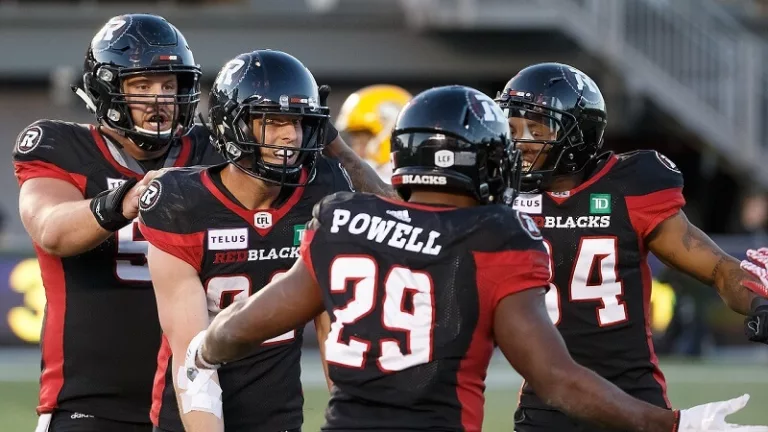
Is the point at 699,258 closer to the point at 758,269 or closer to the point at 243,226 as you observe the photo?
the point at 758,269

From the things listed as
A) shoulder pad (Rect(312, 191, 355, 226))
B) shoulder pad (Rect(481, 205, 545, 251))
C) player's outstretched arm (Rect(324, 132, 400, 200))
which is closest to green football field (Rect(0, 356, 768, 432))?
player's outstretched arm (Rect(324, 132, 400, 200))

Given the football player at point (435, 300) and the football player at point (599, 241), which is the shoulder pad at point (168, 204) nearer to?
the football player at point (435, 300)

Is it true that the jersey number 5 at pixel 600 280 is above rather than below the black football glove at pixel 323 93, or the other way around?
below

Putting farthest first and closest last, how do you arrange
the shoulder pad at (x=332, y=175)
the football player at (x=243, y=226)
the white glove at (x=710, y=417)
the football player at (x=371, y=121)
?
the football player at (x=371, y=121) → the shoulder pad at (x=332, y=175) → the football player at (x=243, y=226) → the white glove at (x=710, y=417)

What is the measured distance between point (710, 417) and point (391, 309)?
834mm

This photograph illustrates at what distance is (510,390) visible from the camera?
9906mm

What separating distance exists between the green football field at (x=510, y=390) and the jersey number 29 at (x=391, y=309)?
464 cm

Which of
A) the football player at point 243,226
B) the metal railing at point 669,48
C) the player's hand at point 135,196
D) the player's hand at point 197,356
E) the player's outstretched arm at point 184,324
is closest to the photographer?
the player's hand at point 197,356

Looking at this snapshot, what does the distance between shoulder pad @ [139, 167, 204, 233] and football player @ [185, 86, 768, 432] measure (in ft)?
1.97

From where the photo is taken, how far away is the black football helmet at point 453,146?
3.53 m

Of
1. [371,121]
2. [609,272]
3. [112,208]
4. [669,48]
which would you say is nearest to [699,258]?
[609,272]

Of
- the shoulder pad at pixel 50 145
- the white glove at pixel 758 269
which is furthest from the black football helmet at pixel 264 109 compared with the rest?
the white glove at pixel 758 269

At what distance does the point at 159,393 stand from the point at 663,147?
47.6 ft

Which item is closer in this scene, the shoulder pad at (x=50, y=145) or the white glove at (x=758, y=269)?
the white glove at (x=758, y=269)
